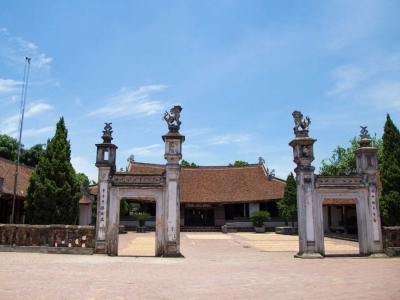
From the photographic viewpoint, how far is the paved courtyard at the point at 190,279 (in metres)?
7.28

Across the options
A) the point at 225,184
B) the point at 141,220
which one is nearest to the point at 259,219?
the point at 225,184

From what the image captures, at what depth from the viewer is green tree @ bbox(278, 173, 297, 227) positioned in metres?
35.4

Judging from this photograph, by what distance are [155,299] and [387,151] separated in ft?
65.1

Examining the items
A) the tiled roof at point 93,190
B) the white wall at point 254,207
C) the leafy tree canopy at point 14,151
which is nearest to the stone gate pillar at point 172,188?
the tiled roof at point 93,190

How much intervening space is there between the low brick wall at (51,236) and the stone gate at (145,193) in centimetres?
57

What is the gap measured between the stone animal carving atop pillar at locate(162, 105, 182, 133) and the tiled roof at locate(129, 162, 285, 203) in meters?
25.9

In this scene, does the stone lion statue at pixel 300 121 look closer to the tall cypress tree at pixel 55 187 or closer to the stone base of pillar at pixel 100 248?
the stone base of pillar at pixel 100 248

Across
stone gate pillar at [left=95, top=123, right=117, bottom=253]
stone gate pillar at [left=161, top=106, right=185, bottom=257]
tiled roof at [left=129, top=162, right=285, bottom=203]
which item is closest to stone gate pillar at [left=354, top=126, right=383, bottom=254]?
stone gate pillar at [left=161, top=106, right=185, bottom=257]

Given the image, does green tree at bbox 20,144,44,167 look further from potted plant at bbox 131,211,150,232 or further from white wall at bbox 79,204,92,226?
potted plant at bbox 131,211,150,232

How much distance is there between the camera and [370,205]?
587 inches

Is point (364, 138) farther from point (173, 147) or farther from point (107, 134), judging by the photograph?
point (107, 134)

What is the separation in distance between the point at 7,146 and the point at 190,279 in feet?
131

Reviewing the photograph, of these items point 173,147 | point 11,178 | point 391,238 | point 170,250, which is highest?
point 173,147

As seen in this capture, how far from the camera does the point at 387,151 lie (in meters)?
22.1
